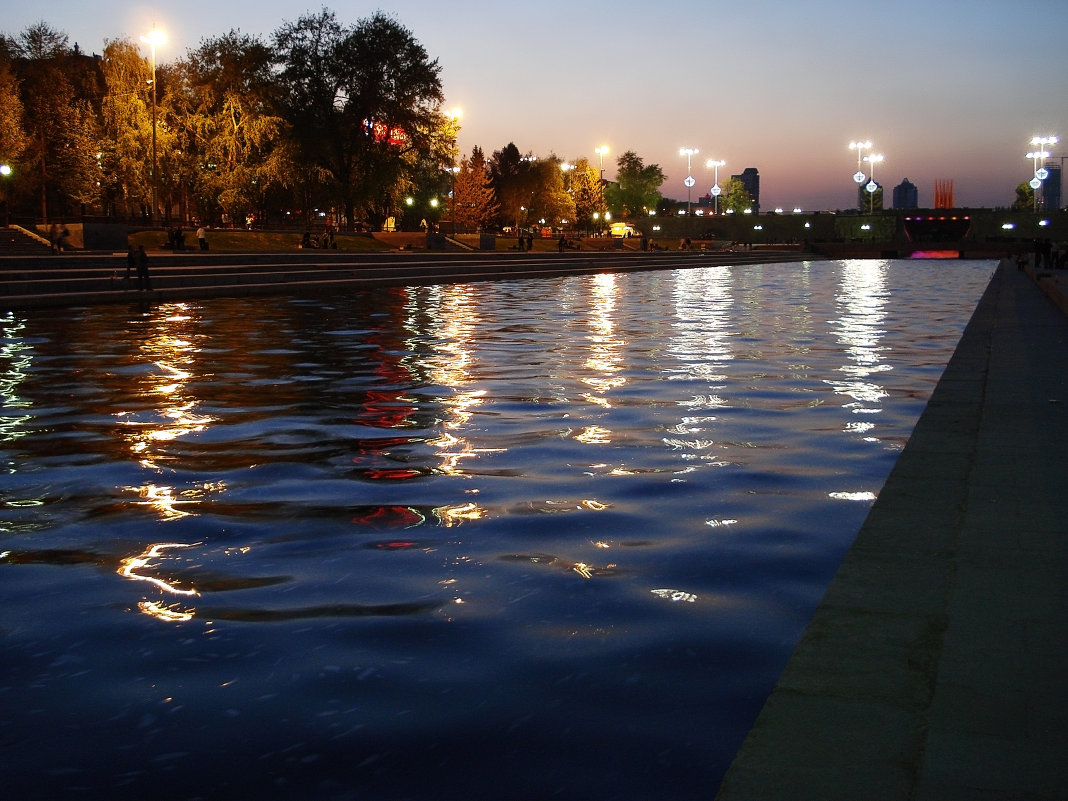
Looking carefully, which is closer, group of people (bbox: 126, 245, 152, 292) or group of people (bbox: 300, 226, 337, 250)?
group of people (bbox: 126, 245, 152, 292)

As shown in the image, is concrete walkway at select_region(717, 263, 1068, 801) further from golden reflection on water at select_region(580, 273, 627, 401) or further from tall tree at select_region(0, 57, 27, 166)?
tall tree at select_region(0, 57, 27, 166)

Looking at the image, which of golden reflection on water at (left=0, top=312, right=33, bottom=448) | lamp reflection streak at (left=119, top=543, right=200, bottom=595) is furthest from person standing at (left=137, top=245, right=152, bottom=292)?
lamp reflection streak at (left=119, top=543, right=200, bottom=595)

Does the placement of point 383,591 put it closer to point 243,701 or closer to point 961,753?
point 243,701

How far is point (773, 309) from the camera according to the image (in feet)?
89.4

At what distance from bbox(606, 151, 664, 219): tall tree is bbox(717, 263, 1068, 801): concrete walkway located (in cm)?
15448

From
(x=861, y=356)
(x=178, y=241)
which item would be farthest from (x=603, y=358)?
(x=178, y=241)

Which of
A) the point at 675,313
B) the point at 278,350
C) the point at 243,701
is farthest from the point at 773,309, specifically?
the point at 243,701

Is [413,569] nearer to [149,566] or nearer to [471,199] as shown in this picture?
[149,566]

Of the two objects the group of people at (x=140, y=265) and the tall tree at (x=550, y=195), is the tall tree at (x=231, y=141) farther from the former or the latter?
the tall tree at (x=550, y=195)

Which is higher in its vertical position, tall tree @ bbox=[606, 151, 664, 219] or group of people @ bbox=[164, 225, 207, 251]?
tall tree @ bbox=[606, 151, 664, 219]

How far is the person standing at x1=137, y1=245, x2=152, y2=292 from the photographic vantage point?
29062 mm

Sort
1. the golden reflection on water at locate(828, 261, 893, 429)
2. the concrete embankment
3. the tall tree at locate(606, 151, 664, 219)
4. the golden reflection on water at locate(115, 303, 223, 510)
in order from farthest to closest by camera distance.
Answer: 1. the tall tree at locate(606, 151, 664, 219)
2. the concrete embankment
3. the golden reflection on water at locate(828, 261, 893, 429)
4. the golden reflection on water at locate(115, 303, 223, 510)

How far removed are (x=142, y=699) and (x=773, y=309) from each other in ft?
81.5

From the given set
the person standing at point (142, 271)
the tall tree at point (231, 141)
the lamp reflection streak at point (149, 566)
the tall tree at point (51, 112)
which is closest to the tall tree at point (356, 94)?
the tall tree at point (231, 141)
